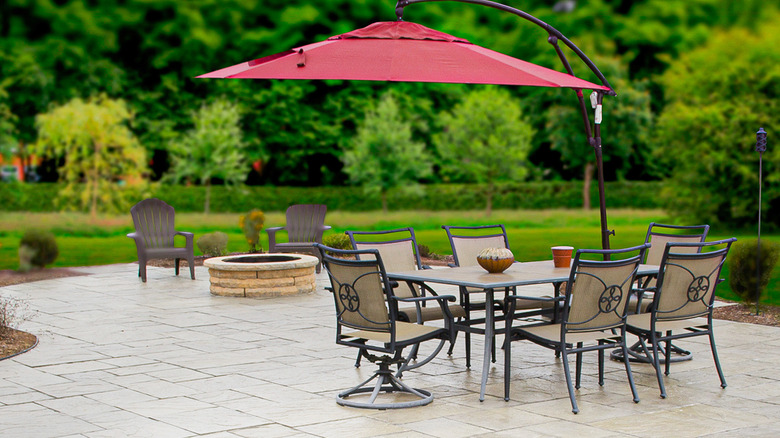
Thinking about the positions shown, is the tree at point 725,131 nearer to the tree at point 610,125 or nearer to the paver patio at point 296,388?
the tree at point 610,125

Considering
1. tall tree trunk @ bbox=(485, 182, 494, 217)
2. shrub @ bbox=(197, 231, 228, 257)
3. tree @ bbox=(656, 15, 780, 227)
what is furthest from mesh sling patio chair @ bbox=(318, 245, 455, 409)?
tall tree trunk @ bbox=(485, 182, 494, 217)

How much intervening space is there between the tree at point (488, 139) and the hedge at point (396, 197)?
36.8 inches

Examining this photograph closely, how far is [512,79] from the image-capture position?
5.95m

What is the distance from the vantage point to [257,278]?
10305mm

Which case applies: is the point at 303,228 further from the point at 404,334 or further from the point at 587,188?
the point at 587,188

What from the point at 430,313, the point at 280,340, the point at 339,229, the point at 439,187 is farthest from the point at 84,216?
the point at 430,313

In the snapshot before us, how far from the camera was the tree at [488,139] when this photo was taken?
2750 centimetres

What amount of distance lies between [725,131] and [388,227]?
928 cm

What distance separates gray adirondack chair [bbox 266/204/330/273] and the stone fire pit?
1.91m

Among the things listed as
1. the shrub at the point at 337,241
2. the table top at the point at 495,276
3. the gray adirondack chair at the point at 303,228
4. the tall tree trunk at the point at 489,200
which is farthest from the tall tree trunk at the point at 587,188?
the table top at the point at 495,276

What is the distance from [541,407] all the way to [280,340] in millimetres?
2925

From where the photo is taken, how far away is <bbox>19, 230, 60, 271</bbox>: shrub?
42.9ft

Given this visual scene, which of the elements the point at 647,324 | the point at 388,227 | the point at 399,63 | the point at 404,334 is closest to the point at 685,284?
the point at 647,324

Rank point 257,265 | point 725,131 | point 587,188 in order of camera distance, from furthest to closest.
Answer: point 587,188 < point 725,131 < point 257,265
